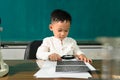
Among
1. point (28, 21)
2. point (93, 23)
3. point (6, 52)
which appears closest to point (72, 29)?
point (93, 23)

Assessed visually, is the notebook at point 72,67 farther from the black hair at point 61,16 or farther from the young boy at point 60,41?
the black hair at point 61,16

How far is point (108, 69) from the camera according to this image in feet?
2.83

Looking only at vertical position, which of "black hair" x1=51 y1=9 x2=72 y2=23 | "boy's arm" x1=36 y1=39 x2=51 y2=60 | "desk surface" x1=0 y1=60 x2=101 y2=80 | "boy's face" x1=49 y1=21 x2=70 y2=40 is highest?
"black hair" x1=51 y1=9 x2=72 y2=23

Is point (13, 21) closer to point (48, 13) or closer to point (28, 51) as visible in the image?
point (48, 13)

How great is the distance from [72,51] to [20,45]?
41.6 inches

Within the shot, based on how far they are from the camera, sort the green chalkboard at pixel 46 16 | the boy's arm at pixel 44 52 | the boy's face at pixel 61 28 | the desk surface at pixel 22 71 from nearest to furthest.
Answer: the desk surface at pixel 22 71 < the boy's arm at pixel 44 52 < the boy's face at pixel 61 28 < the green chalkboard at pixel 46 16

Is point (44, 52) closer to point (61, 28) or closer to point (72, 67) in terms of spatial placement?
point (61, 28)

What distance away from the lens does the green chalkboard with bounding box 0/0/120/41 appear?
9.31 feet

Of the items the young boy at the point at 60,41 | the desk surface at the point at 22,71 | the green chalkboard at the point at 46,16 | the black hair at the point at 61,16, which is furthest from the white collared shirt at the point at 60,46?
the green chalkboard at the point at 46,16

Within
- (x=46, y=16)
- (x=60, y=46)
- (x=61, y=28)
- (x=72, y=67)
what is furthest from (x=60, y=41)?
(x=46, y=16)

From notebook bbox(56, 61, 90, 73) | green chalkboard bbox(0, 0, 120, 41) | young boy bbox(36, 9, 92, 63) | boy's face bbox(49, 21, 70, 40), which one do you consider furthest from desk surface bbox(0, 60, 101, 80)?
green chalkboard bbox(0, 0, 120, 41)

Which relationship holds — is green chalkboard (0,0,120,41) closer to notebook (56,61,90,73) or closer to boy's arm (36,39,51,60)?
boy's arm (36,39,51,60)

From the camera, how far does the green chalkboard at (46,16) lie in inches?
112

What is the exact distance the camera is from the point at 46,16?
2.85m
